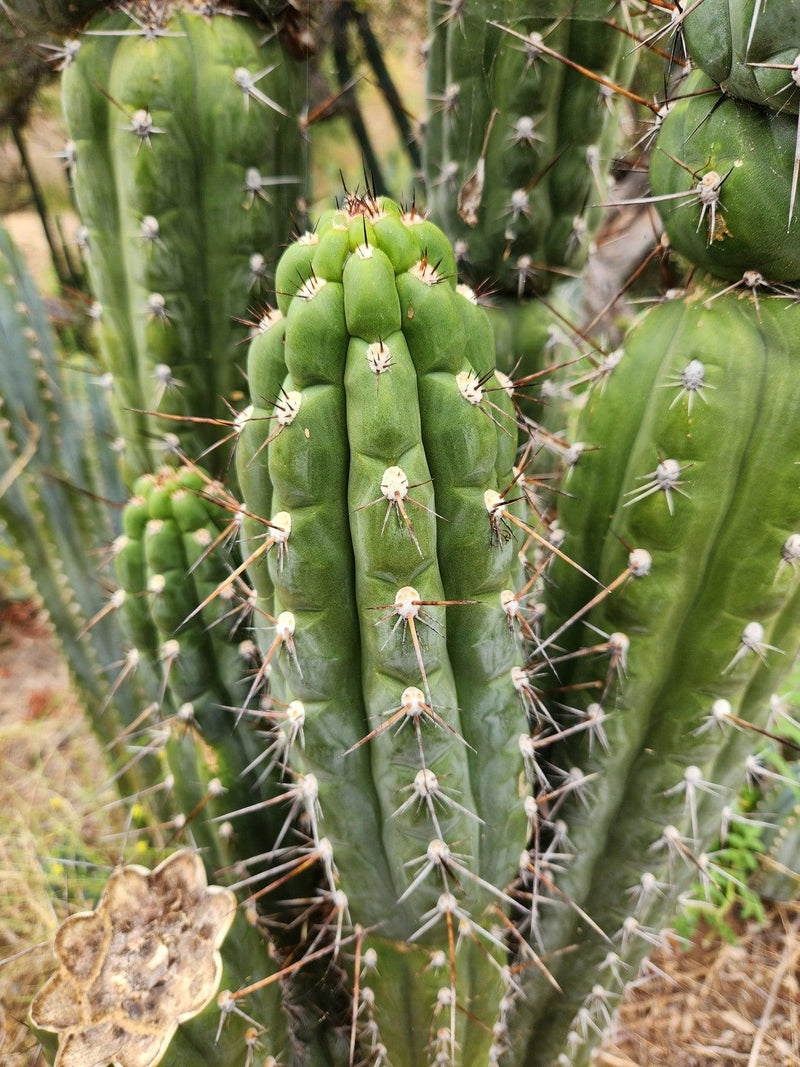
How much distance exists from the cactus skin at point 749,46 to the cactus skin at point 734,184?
3 cm

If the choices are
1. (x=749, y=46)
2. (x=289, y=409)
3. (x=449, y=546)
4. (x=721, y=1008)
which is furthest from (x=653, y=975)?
(x=749, y=46)

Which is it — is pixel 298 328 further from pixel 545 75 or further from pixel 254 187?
pixel 545 75

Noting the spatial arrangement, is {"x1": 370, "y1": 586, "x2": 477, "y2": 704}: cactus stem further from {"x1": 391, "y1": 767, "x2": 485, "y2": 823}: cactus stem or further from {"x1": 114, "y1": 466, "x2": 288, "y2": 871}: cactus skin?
{"x1": 114, "y1": 466, "x2": 288, "y2": 871}: cactus skin

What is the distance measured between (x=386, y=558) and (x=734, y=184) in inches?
27.9

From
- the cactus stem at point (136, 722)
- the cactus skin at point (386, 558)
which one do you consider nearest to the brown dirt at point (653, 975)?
the cactus stem at point (136, 722)

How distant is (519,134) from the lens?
1631 millimetres

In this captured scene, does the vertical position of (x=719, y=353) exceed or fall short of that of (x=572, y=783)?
it exceeds it

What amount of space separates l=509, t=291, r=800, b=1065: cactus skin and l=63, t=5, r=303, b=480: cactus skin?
0.79 m

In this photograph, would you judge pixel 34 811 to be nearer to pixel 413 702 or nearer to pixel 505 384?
pixel 413 702

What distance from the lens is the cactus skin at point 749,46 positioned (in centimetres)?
98

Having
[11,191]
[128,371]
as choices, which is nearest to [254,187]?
[128,371]

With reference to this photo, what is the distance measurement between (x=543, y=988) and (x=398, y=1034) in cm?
38

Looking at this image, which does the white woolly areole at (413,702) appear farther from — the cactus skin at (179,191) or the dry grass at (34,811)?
the dry grass at (34,811)

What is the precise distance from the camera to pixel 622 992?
169cm
